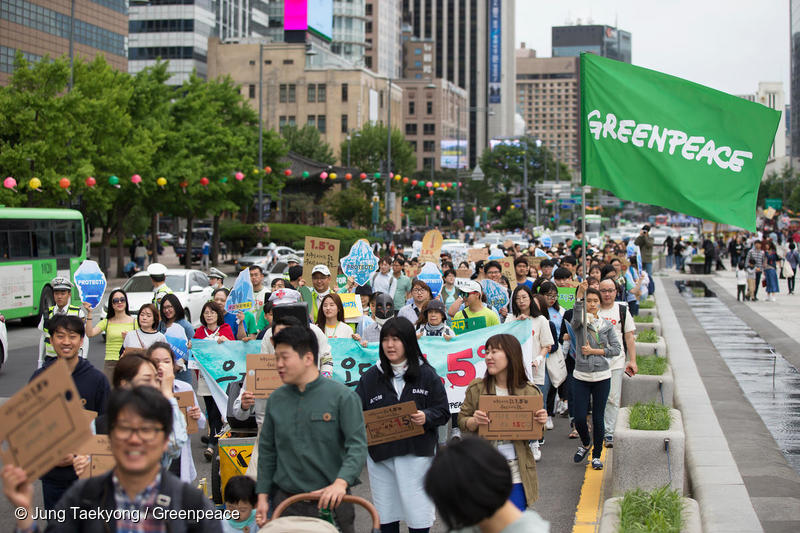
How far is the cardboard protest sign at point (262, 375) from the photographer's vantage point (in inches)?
296

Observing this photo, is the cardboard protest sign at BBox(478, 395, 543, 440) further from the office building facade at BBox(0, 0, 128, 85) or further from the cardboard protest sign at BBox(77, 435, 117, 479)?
the office building facade at BBox(0, 0, 128, 85)

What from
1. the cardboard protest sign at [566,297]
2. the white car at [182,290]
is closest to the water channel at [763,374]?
the cardboard protest sign at [566,297]

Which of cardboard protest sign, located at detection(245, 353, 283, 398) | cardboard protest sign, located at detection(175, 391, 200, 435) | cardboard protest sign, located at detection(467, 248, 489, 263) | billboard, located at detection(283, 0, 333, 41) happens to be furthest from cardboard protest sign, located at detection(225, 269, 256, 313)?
billboard, located at detection(283, 0, 333, 41)

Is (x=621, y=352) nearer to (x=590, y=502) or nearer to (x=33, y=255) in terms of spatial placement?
(x=590, y=502)

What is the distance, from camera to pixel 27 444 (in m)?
3.76

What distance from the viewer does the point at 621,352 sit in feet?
31.8

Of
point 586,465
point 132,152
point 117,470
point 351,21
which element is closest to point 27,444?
point 117,470

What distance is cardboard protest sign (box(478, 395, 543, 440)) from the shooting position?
632 centimetres

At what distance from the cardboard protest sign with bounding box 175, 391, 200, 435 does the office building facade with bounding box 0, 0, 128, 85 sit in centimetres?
4615

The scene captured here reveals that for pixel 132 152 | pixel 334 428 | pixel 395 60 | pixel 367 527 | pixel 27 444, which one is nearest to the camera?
pixel 27 444

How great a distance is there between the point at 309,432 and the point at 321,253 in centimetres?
986

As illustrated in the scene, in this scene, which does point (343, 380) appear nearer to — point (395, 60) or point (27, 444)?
point (27, 444)

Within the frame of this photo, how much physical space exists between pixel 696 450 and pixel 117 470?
6.90 m

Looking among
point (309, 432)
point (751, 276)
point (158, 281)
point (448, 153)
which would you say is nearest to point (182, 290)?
point (158, 281)
